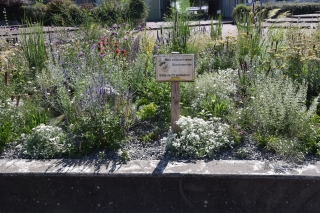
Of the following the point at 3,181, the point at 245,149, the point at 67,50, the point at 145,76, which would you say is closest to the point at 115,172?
the point at 3,181

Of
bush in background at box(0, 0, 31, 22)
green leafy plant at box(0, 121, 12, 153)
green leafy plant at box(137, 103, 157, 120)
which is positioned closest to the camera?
green leafy plant at box(0, 121, 12, 153)

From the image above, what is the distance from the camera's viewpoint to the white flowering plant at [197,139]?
3.20 metres

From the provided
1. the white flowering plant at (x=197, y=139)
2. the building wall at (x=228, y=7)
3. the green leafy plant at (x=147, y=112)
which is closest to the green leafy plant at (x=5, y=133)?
the green leafy plant at (x=147, y=112)

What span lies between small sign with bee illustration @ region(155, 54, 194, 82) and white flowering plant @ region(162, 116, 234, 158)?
0.42m

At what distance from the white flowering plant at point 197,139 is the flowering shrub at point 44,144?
3.14 feet

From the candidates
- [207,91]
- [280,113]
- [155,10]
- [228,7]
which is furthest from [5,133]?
[228,7]

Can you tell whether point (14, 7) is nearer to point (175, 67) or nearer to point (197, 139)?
point (175, 67)

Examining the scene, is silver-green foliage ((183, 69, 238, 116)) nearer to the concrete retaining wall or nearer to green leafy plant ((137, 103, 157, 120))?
green leafy plant ((137, 103, 157, 120))

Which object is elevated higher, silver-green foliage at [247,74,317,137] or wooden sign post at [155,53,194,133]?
wooden sign post at [155,53,194,133]

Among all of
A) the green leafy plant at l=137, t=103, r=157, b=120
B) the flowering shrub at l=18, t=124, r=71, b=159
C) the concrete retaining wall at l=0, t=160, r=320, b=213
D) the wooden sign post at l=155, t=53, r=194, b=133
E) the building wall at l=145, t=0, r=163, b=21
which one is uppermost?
the building wall at l=145, t=0, r=163, b=21

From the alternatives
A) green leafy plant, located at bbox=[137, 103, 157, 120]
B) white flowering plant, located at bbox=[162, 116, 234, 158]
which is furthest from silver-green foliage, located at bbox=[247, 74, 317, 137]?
green leafy plant, located at bbox=[137, 103, 157, 120]

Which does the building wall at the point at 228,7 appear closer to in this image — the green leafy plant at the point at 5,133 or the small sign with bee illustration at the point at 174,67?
the small sign with bee illustration at the point at 174,67

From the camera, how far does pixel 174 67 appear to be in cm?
325

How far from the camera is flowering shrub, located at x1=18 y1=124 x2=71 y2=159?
328 centimetres
